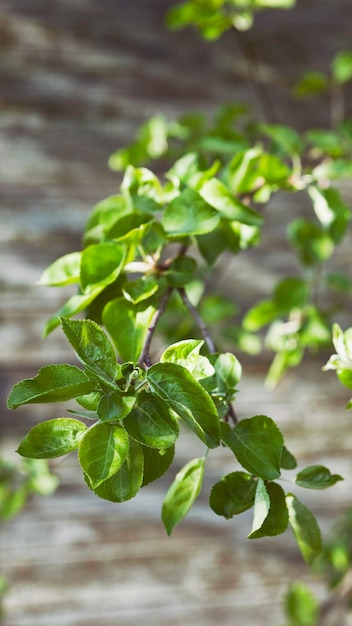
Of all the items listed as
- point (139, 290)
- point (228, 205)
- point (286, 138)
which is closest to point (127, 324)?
point (139, 290)

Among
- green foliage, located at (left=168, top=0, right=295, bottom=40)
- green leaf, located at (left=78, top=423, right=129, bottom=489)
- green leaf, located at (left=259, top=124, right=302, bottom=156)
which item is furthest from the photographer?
green foliage, located at (left=168, top=0, right=295, bottom=40)

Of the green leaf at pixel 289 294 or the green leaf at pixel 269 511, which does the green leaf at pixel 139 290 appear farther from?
the green leaf at pixel 289 294

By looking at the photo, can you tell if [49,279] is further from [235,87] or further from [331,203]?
[235,87]

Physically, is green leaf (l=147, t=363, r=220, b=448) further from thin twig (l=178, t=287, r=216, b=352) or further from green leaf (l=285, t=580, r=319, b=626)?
green leaf (l=285, t=580, r=319, b=626)

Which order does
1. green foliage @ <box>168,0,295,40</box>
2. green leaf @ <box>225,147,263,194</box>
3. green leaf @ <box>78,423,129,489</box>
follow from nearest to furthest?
1. green leaf @ <box>78,423,129,489</box>
2. green leaf @ <box>225,147,263,194</box>
3. green foliage @ <box>168,0,295,40</box>

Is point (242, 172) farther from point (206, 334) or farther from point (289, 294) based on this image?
point (289, 294)

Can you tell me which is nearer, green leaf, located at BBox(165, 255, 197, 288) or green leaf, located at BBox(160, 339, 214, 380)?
green leaf, located at BBox(160, 339, 214, 380)

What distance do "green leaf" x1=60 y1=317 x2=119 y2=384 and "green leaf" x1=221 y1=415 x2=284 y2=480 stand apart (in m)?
0.09

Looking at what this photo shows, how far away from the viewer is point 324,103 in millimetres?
1341

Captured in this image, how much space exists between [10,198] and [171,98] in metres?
0.38

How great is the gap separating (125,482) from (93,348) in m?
0.08

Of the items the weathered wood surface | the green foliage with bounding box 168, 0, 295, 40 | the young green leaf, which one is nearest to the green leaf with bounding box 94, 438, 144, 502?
the young green leaf

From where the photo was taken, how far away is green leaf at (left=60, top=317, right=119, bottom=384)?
342 millimetres

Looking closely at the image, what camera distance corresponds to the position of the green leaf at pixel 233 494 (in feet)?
1.31
